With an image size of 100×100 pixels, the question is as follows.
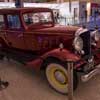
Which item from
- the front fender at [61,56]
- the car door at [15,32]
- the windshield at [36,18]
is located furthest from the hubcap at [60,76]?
the windshield at [36,18]

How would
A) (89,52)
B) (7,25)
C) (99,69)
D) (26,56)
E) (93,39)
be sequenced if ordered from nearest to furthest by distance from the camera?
(99,69) → (89,52) → (93,39) → (26,56) → (7,25)

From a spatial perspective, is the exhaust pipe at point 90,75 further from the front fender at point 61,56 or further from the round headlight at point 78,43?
the round headlight at point 78,43

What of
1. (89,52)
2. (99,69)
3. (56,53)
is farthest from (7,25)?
(99,69)

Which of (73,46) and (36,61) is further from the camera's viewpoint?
(36,61)

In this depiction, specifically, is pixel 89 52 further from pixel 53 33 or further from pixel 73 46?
pixel 53 33

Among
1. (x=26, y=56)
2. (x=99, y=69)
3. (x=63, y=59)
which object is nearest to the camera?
(x=63, y=59)

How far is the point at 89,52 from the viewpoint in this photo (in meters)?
4.03

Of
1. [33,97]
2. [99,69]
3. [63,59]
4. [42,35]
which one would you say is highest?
[42,35]

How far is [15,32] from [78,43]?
1.79m

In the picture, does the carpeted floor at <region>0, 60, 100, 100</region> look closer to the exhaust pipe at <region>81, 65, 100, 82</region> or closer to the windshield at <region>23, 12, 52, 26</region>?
the exhaust pipe at <region>81, 65, 100, 82</region>

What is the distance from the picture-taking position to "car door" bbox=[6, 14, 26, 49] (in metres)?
4.74

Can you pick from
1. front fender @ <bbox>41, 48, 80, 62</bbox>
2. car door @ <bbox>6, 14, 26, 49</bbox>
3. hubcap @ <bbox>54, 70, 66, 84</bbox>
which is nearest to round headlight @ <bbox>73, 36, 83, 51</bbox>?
front fender @ <bbox>41, 48, 80, 62</bbox>

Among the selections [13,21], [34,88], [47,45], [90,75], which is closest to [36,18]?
[13,21]

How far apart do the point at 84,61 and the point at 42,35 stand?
45.4 inches
